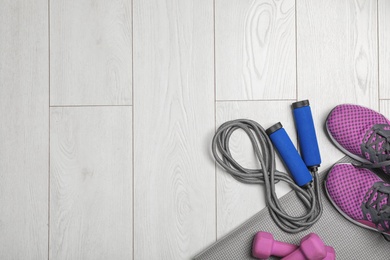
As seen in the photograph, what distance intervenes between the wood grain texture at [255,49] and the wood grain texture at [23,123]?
1.74 feet

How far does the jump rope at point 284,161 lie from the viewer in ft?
3.21

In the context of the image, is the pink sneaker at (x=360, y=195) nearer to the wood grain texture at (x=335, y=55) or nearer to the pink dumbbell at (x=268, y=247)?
the wood grain texture at (x=335, y=55)

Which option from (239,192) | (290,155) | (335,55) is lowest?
(239,192)

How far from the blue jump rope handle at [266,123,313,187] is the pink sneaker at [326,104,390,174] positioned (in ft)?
0.44

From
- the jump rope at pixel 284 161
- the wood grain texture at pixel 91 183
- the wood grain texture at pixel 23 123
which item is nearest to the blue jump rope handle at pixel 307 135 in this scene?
the jump rope at pixel 284 161

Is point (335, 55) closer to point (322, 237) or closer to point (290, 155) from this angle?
point (290, 155)

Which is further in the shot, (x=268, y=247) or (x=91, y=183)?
(x=91, y=183)

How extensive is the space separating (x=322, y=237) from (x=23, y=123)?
0.94 meters

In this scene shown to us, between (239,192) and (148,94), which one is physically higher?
(148,94)

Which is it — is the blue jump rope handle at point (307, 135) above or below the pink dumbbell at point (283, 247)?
above

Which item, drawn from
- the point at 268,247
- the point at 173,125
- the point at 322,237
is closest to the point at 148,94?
the point at 173,125

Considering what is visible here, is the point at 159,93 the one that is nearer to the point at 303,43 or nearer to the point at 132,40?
the point at 132,40

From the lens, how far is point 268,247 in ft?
3.06

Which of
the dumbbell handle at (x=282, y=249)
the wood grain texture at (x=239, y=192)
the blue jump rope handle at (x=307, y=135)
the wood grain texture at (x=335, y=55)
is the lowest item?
the dumbbell handle at (x=282, y=249)
